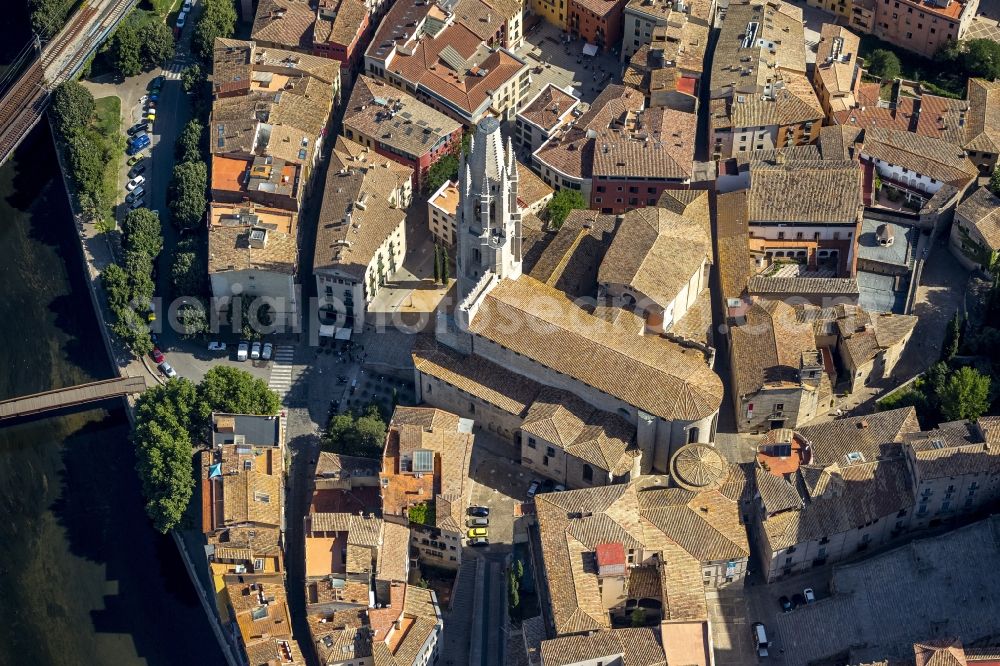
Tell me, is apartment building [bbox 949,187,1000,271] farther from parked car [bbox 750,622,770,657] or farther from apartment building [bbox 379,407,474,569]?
apartment building [bbox 379,407,474,569]

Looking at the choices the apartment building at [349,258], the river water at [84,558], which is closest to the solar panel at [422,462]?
the apartment building at [349,258]

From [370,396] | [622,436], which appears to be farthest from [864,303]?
[370,396]

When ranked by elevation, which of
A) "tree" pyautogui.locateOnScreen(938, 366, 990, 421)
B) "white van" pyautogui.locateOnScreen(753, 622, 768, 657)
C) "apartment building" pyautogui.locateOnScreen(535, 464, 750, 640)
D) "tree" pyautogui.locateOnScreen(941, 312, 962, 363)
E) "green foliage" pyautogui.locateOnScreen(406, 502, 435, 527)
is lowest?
"white van" pyautogui.locateOnScreen(753, 622, 768, 657)

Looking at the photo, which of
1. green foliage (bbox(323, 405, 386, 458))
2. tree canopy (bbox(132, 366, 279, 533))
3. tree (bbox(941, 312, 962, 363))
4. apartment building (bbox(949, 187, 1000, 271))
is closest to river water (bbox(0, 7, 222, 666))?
tree canopy (bbox(132, 366, 279, 533))

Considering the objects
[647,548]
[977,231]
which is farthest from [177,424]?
[977,231]

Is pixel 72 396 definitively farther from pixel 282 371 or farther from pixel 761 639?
pixel 761 639

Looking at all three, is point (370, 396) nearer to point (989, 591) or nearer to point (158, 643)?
point (158, 643)
